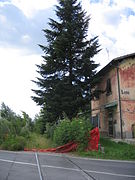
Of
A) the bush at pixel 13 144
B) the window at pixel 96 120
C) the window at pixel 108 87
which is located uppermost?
the window at pixel 108 87

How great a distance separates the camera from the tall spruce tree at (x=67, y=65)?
73.5 feet

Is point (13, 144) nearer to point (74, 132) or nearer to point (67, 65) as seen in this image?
point (74, 132)

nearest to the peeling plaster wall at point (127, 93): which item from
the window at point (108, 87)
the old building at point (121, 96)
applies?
the old building at point (121, 96)

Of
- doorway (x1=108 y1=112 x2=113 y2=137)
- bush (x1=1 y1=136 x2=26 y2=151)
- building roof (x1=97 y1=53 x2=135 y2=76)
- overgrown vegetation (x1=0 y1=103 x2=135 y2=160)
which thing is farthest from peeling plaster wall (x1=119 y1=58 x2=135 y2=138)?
bush (x1=1 y1=136 x2=26 y2=151)

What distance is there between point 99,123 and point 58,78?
6.63 m

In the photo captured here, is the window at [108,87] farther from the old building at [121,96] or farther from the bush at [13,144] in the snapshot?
the bush at [13,144]

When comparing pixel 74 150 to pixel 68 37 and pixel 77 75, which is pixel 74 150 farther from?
pixel 68 37

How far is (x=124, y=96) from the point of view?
21812 mm

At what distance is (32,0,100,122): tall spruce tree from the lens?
22391 millimetres

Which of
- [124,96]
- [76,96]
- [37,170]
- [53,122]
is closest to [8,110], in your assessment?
[53,122]

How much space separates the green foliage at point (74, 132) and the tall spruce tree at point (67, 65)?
385 cm

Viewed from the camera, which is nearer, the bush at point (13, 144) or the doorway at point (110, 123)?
the bush at point (13, 144)

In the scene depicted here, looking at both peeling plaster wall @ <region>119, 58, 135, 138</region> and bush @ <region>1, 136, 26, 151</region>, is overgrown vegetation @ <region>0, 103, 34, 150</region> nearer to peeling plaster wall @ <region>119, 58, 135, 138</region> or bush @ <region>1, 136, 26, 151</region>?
bush @ <region>1, 136, 26, 151</region>

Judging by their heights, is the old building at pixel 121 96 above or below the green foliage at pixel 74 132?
above
